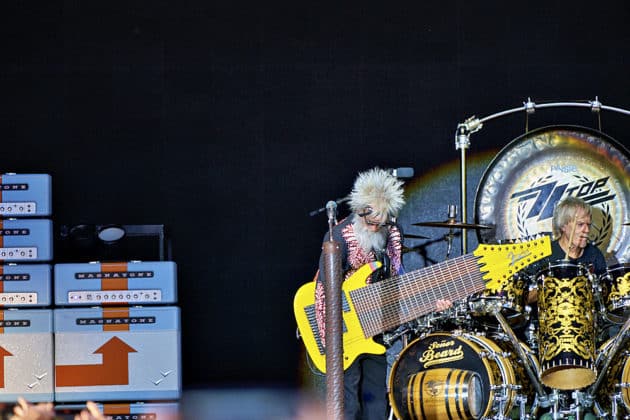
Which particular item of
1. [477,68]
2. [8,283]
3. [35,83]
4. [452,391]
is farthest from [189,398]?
[477,68]

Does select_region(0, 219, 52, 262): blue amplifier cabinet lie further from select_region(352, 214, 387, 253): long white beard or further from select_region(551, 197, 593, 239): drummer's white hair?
select_region(551, 197, 593, 239): drummer's white hair

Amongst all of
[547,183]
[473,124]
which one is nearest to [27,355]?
[473,124]

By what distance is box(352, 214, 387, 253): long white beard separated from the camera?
6507 mm

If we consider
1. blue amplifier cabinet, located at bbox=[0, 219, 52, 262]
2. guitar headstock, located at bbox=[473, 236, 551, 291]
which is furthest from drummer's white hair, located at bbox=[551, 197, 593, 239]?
blue amplifier cabinet, located at bbox=[0, 219, 52, 262]

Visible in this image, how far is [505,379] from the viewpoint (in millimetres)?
6434

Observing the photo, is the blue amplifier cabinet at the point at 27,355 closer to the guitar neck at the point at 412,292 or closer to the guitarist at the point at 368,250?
the guitarist at the point at 368,250

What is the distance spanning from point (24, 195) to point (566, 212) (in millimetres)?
3612

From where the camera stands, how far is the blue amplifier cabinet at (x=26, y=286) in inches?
296

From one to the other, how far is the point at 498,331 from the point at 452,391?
21.2 inches

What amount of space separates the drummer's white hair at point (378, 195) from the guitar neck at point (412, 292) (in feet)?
1.50

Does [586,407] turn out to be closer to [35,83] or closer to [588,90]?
[588,90]

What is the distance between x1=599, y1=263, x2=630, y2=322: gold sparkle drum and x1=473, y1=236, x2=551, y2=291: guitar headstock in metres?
0.39

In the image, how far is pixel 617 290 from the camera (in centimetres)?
665

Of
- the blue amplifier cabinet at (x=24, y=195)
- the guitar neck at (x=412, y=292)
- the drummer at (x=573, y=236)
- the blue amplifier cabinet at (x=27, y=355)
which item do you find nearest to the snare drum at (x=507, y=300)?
the guitar neck at (x=412, y=292)
